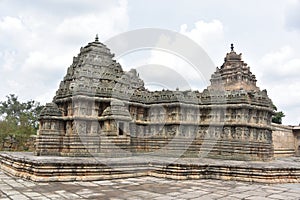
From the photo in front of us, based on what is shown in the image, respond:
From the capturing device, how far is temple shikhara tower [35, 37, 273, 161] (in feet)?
53.9

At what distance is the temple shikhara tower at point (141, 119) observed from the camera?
53.9 feet

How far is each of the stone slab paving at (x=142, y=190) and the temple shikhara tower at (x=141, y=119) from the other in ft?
21.2

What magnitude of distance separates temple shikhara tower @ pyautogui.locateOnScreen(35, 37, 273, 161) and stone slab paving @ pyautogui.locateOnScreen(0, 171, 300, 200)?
6459mm

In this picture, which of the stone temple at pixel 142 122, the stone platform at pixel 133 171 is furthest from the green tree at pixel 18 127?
the stone platform at pixel 133 171

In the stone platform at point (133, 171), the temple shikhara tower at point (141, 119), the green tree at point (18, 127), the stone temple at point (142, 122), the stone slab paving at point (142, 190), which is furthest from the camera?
the green tree at point (18, 127)

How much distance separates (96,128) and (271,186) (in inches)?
417

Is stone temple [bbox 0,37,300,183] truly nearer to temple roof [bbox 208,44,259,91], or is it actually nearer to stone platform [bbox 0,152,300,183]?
stone platform [bbox 0,152,300,183]

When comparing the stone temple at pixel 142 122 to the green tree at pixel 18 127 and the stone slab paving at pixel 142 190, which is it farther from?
the green tree at pixel 18 127

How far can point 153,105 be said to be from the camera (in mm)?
A: 19203

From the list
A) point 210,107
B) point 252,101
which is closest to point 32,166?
point 210,107

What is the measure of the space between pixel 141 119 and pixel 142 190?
11.1 meters

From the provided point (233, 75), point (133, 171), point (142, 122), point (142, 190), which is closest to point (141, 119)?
point (142, 122)

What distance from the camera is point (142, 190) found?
823 centimetres

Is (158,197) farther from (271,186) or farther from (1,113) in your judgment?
(1,113)
